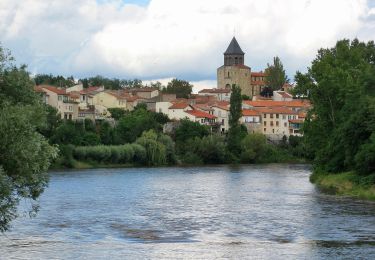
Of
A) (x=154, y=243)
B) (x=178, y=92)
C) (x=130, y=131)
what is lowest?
(x=154, y=243)

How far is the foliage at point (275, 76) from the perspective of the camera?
19562cm

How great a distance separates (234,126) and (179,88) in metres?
65.8

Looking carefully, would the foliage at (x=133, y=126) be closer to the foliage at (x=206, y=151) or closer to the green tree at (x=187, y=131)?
the green tree at (x=187, y=131)

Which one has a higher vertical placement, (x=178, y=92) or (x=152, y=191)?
(x=178, y=92)

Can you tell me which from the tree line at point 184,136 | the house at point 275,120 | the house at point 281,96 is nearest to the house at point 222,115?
the house at point 275,120

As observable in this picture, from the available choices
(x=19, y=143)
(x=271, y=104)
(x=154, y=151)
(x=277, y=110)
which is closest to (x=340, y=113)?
(x=154, y=151)

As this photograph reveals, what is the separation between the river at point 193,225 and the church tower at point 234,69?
132229 mm

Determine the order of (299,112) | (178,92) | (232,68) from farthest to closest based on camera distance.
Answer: (232,68), (178,92), (299,112)

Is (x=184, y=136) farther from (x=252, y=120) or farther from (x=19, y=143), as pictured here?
(x=19, y=143)

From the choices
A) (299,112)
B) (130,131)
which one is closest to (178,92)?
(299,112)

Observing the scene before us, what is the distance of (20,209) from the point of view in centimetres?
4238

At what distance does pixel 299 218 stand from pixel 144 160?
60538 millimetres

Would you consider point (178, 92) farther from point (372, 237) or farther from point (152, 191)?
point (372, 237)

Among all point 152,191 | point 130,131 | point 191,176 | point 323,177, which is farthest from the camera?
point 130,131
